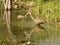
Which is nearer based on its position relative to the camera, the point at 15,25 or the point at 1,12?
the point at 15,25

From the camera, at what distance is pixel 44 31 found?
649cm

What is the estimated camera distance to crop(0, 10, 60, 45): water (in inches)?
231

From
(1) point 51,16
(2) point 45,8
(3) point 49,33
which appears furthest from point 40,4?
(3) point 49,33

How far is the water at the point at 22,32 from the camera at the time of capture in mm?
5860

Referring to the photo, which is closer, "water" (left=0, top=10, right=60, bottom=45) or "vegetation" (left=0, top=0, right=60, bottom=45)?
"water" (left=0, top=10, right=60, bottom=45)

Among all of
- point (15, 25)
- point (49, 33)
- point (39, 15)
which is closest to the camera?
point (49, 33)

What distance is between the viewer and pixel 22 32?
6.49 meters

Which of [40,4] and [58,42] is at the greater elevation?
[40,4]

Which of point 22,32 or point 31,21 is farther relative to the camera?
point 31,21

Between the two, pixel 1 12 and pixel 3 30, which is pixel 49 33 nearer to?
pixel 3 30

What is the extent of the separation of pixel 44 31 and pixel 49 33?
0.59 ft

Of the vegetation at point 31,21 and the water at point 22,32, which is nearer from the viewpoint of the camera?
the water at point 22,32

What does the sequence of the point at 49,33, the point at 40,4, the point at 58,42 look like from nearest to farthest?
1. the point at 58,42
2. the point at 49,33
3. the point at 40,4

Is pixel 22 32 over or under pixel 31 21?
under
